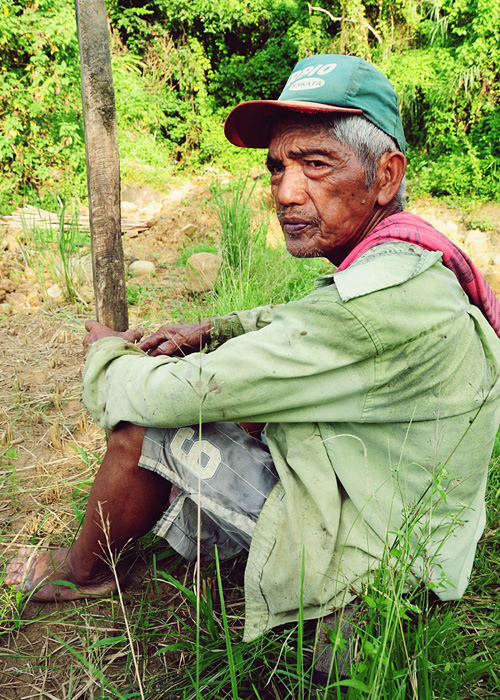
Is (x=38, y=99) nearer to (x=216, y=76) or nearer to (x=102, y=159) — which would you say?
(x=216, y=76)

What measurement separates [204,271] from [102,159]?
8.70 ft

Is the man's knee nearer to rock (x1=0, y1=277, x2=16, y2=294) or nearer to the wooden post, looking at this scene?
the wooden post

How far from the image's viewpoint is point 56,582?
177 centimetres

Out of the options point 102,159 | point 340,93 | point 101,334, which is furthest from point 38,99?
point 340,93

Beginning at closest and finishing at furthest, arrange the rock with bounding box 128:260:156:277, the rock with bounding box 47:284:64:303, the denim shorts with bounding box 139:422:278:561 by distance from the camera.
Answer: the denim shorts with bounding box 139:422:278:561
the rock with bounding box 47:284:64:303
the rock with bounding box 128:260:156:277

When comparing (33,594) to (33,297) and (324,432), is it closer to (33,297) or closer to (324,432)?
(324,432)

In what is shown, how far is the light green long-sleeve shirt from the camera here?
123cm

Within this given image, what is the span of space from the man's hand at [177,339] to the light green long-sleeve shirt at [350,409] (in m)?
0.38

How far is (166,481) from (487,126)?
32.6 ft

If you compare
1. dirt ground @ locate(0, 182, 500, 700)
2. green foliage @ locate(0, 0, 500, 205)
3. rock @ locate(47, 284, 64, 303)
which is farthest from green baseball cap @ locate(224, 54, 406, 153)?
green foliage @ locate(0, 0, 500, 205)

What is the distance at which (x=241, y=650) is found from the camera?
147cm

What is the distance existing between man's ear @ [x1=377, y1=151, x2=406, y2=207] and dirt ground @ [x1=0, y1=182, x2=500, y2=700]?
5.12 ft

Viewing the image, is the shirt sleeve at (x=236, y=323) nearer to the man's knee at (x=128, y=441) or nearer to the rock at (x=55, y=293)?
the man's knee at (x=128, y=441)

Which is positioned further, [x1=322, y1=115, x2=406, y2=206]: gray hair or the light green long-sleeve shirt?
[x1=322, y1=115, x2=406, y2=206]: gray hair
